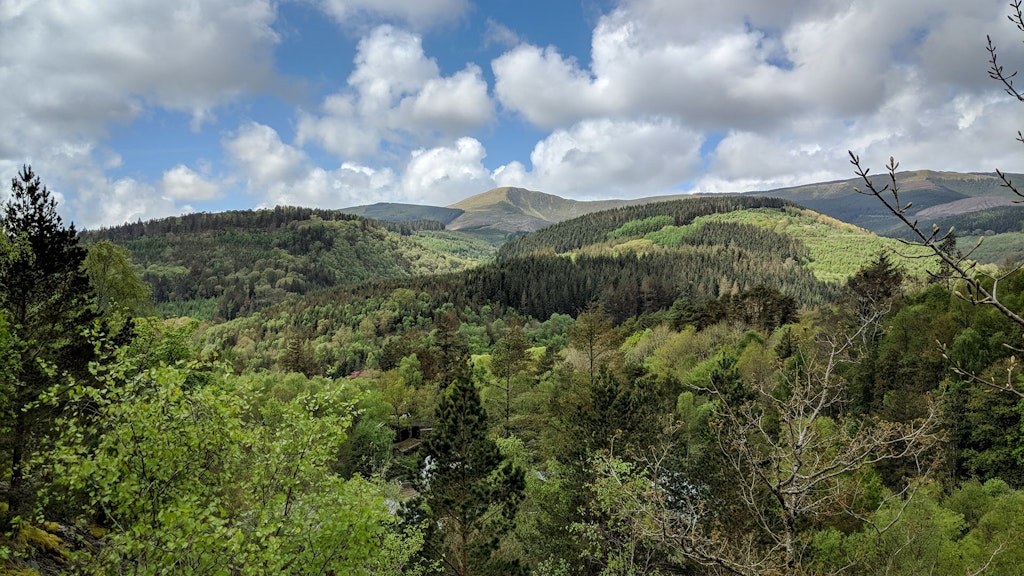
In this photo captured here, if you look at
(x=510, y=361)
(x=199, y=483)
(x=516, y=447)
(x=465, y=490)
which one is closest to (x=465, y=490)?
(x=465, y=490)

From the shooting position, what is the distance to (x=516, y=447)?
1483 inches

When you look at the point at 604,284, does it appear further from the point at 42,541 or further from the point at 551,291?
the point at 42,541

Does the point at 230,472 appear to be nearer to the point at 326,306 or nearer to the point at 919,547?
the point at 919,547

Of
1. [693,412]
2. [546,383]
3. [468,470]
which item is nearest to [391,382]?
[546,383]

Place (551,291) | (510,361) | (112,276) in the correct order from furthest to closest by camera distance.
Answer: (551,291), (510,361), (112,276)

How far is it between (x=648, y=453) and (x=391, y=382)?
4193cm

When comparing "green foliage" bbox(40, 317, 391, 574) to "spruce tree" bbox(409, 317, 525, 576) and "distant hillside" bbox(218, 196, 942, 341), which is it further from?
"distant hillside" bbox(218, 196, 942, 341)

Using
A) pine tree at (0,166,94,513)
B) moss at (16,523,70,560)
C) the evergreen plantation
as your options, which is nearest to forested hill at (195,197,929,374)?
the evergreen plantation

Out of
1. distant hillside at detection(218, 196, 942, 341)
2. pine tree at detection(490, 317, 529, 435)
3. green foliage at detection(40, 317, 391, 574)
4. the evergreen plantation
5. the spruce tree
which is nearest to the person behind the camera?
green foliage at detection(40, 317, 391, 574)

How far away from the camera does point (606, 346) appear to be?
47.1 meters

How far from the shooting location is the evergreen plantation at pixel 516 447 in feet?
29.3

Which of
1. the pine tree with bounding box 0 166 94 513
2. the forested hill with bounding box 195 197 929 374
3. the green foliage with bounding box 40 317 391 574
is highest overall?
the pine tree with bounding box 0 166 94 513

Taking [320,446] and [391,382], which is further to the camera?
[391,382]

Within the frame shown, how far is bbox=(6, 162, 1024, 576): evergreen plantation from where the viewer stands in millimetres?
8922
